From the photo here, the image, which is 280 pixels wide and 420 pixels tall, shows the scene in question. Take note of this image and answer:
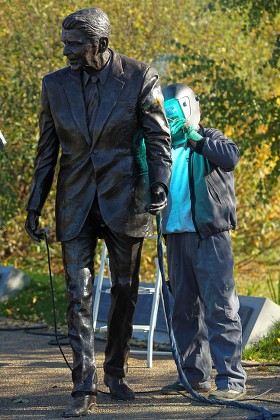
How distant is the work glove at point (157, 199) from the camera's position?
6.20 metres

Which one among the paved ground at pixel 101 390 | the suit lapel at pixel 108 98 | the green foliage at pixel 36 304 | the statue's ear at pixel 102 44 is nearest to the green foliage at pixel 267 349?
the paved ground at pixel 101 390

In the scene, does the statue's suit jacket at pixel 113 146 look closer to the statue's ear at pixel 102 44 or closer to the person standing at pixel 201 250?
the statue's ear at pixel 102 44

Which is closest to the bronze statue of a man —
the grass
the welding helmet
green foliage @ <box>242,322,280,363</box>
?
the welding helmet

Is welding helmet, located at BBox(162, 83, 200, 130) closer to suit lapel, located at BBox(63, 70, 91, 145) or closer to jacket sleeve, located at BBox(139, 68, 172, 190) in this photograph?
jacket sleeve, located at BBox(139, 68, 172, 190)

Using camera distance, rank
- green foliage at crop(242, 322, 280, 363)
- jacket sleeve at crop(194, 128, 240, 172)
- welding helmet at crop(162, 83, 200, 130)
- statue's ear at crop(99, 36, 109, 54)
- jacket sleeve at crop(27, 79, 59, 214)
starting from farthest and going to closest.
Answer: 1. green foliage at crop(242, 322, 280, 363)
2. welding helmet at crop(162, 83, 200, 130)
3. jacket sleeve at crop(194, 128, 240, 172)
4. jacket sleeve at crop(27, 79, 59, 214)
5. statue's ear at crop(99, 36, 109, 54)

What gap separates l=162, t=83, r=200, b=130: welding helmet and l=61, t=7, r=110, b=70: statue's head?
74cm

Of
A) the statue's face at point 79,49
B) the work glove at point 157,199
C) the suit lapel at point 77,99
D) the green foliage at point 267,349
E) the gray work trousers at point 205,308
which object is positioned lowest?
the green foliage at point 267,349

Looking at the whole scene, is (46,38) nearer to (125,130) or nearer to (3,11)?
(3,11)

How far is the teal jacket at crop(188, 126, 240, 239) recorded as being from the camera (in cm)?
675

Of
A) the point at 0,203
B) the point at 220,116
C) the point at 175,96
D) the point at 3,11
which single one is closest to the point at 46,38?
the point at 3,11

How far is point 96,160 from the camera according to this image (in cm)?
632

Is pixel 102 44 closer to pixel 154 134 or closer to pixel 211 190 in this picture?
pixel 154 134

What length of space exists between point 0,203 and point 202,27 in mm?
3652

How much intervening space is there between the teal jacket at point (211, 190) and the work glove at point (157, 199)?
54cm
